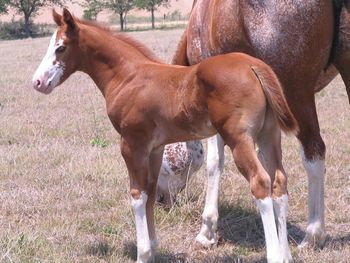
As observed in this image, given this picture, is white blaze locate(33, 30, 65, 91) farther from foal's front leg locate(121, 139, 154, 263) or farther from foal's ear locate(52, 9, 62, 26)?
foal's front leg locate(121, 139, 154, 263)

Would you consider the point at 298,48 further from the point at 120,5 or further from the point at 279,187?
the point at 120,5

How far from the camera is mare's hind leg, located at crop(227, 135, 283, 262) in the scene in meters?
3.62

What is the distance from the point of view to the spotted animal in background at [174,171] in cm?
552

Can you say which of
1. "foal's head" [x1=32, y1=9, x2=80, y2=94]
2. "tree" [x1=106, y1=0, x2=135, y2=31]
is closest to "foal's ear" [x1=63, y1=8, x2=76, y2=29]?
"foal's head" [x1=32, y1=9, x2=80, y2=94]

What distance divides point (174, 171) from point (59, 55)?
162 cm

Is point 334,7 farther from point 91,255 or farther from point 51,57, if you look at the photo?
point 91,255

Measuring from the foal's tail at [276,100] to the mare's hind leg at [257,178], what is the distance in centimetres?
23

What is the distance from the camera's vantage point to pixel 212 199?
508 cm

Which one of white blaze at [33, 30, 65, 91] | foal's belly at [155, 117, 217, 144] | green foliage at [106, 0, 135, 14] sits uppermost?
white blaze at [33, 30, 65, 91]

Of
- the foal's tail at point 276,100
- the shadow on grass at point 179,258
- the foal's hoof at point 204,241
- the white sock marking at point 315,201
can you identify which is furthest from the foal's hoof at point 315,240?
the foal's tail at point 276,100

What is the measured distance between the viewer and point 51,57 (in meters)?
4.50

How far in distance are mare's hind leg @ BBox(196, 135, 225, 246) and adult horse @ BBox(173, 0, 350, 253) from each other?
0.73 m

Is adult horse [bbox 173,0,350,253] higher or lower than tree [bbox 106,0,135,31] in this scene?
higher

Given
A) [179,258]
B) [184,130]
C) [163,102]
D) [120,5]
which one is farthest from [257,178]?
[120,5]
